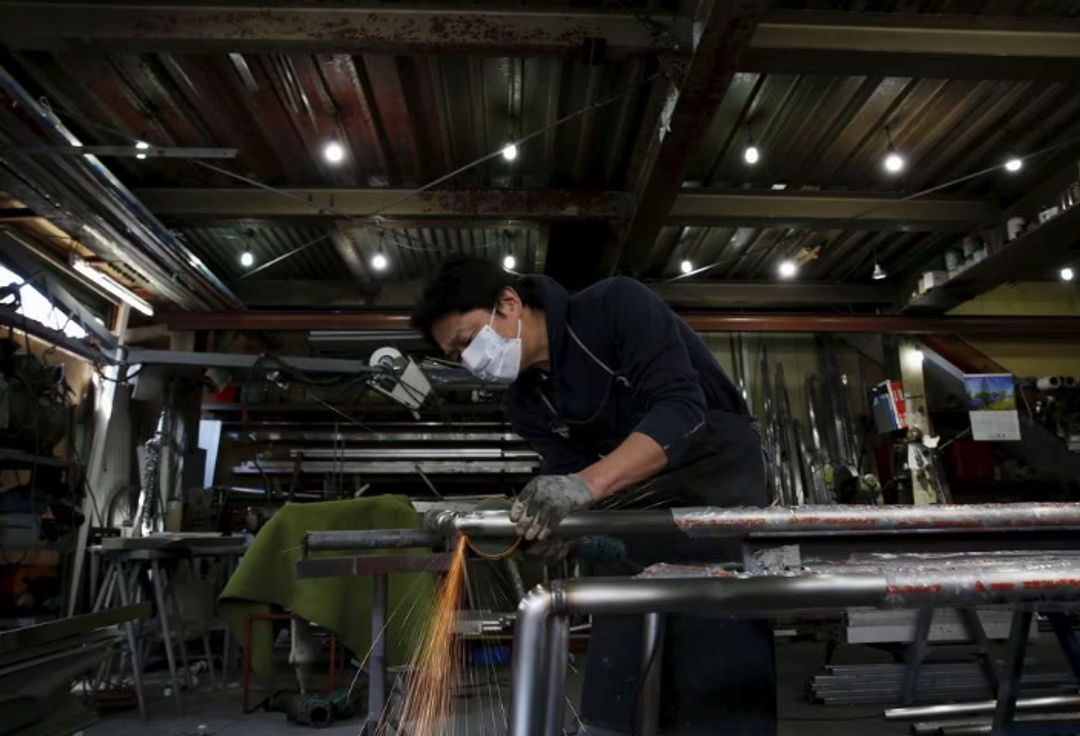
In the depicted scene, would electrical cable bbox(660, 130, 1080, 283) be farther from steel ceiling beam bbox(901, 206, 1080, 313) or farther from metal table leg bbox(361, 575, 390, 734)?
metal table leg bbox(361, 575, 390, 734)

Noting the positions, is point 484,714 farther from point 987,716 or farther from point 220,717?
point 987,716

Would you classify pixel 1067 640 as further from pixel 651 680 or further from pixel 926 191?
pixel 926 191

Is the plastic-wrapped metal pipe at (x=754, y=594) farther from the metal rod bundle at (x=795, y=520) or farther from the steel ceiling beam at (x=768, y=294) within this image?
the steel ceiling beam at (x=768, y=294)

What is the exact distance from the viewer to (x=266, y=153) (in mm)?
4219

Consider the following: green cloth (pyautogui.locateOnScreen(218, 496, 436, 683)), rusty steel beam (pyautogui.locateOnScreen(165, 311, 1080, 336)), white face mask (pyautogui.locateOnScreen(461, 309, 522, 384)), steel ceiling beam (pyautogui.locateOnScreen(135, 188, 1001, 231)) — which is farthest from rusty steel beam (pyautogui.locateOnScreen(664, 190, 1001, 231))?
white face mask (pyautogui.locateOnScreen(461, 309, 522, 384))

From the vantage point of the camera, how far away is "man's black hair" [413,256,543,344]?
1.81m

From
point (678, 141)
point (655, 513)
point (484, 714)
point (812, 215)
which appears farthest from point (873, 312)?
point (655, 513)

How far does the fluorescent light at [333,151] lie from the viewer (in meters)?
3.99

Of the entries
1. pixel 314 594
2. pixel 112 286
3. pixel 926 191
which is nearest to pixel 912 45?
pixel 926 191

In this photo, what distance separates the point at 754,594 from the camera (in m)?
0.78

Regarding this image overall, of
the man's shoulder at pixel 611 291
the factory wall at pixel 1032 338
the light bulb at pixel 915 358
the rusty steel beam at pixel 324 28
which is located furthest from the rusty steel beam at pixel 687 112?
the factory wall at pixel 1032 338

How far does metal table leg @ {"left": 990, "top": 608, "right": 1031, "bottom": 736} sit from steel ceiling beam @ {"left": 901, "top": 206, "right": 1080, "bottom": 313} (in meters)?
A: 3.34

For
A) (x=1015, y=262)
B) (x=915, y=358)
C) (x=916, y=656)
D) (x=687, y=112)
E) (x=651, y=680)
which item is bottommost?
(x=916, y=656)

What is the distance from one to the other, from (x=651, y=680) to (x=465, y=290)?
1.01 m
